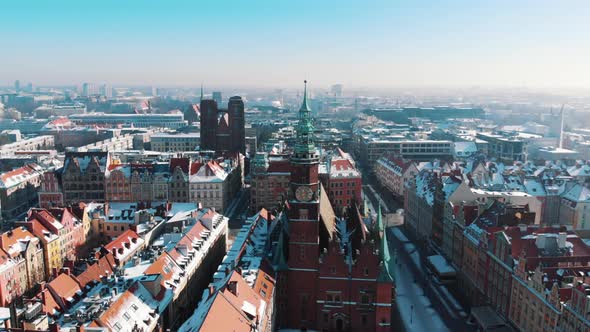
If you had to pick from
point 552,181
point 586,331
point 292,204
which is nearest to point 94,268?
point 292,204

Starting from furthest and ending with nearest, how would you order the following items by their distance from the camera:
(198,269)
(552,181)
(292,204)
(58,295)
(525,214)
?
(552,181)
(525,214)
(198,269)
(292,204)
(58,295)

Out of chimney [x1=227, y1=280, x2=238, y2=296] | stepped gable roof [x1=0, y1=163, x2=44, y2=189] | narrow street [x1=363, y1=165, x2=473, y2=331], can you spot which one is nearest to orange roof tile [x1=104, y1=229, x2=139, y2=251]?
chimney [x1=227, y1=280, x2=238, y2=296]

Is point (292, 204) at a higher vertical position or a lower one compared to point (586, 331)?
higher

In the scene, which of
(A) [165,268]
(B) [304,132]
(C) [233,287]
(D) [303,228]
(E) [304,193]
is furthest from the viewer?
(A) [165,268]

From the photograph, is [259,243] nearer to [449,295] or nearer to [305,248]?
[305,248]

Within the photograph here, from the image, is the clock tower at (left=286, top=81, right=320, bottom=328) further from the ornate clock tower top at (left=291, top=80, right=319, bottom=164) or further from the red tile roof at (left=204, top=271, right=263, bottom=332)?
the red tile roof at (left=204, top=271, right=263, bottom=332)

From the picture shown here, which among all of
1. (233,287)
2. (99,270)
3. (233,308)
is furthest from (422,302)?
(99,270)

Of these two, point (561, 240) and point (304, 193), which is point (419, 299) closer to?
point (561, 240)

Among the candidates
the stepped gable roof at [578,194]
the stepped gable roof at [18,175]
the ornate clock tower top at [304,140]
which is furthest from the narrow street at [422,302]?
the stepped gable roof at [18,175]
